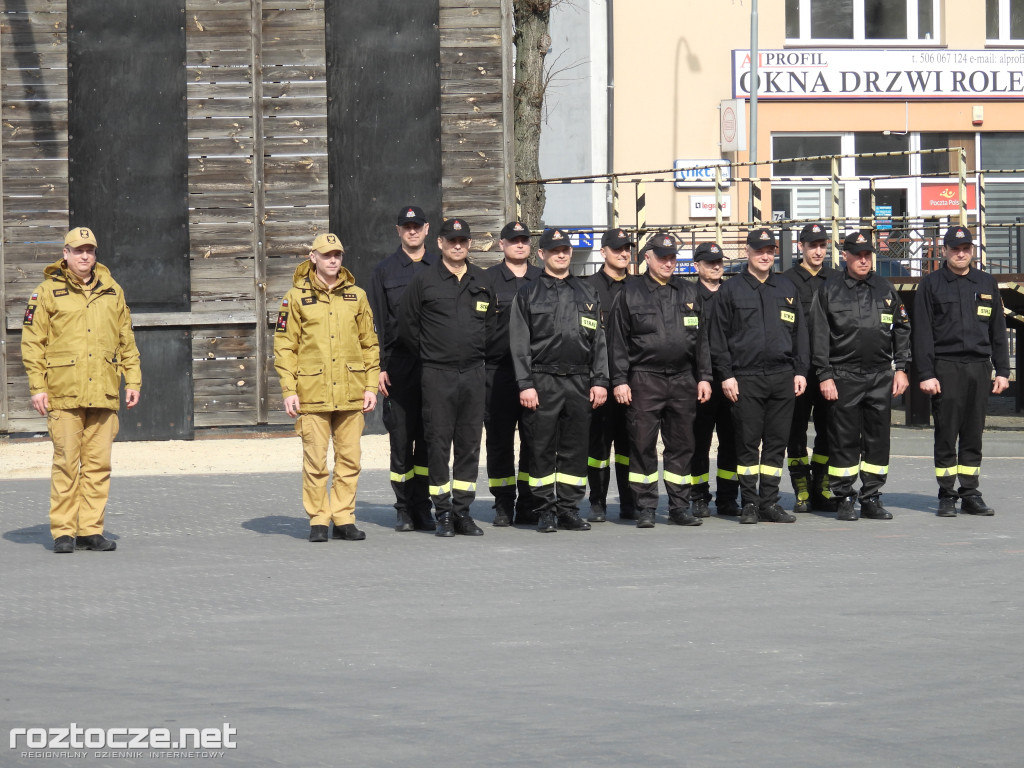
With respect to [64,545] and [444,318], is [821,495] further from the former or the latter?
[64,545]

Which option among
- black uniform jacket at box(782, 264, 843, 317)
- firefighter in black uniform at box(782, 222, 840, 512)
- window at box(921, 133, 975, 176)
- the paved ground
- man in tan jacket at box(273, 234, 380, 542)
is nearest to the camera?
the paved ground

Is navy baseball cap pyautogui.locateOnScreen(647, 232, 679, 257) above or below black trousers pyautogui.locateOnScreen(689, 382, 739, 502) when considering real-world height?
above

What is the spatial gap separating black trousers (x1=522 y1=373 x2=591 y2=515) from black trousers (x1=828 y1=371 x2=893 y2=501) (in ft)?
6.41

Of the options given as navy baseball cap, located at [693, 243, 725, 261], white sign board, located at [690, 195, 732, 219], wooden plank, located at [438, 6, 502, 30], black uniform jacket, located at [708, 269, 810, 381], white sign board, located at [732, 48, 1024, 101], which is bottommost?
black uniform jacket, located at [708, 269, 810, 381]

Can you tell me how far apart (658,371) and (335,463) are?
7.95 ft

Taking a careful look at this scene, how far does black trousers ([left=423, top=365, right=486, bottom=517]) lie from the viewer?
11.2 meters

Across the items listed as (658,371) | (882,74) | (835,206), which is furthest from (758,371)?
(882,74)

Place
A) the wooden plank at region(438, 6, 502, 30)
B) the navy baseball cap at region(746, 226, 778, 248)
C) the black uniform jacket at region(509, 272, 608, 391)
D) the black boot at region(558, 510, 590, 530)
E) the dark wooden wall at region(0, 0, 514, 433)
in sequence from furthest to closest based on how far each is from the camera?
the wooden plank at region(438, 6, 502, 30) < the dark wooden wall at region(0, 0, 514, 433) < the navy baseball cap at region(746, 226, 778, 248) < the black boot at region(558, 510, 590, 530) < the black uniform jacket at region(509, 272, 608, 391)

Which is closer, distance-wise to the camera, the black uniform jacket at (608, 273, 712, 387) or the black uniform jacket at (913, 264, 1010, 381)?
A: the black uniform jacket at (608, 273, 712, 387)

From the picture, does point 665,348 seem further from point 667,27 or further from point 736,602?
point 667,27

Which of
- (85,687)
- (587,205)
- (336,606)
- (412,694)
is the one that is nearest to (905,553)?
(336,606)

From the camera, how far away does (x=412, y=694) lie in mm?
6473

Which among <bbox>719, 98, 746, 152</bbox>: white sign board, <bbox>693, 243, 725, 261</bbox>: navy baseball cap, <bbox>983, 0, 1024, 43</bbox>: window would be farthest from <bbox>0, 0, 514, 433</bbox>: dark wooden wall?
<bbox>983, 0, 1024, 43</bbox>: window

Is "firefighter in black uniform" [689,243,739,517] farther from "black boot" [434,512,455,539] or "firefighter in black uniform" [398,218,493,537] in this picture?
"black boot" [434,512,455,539]
